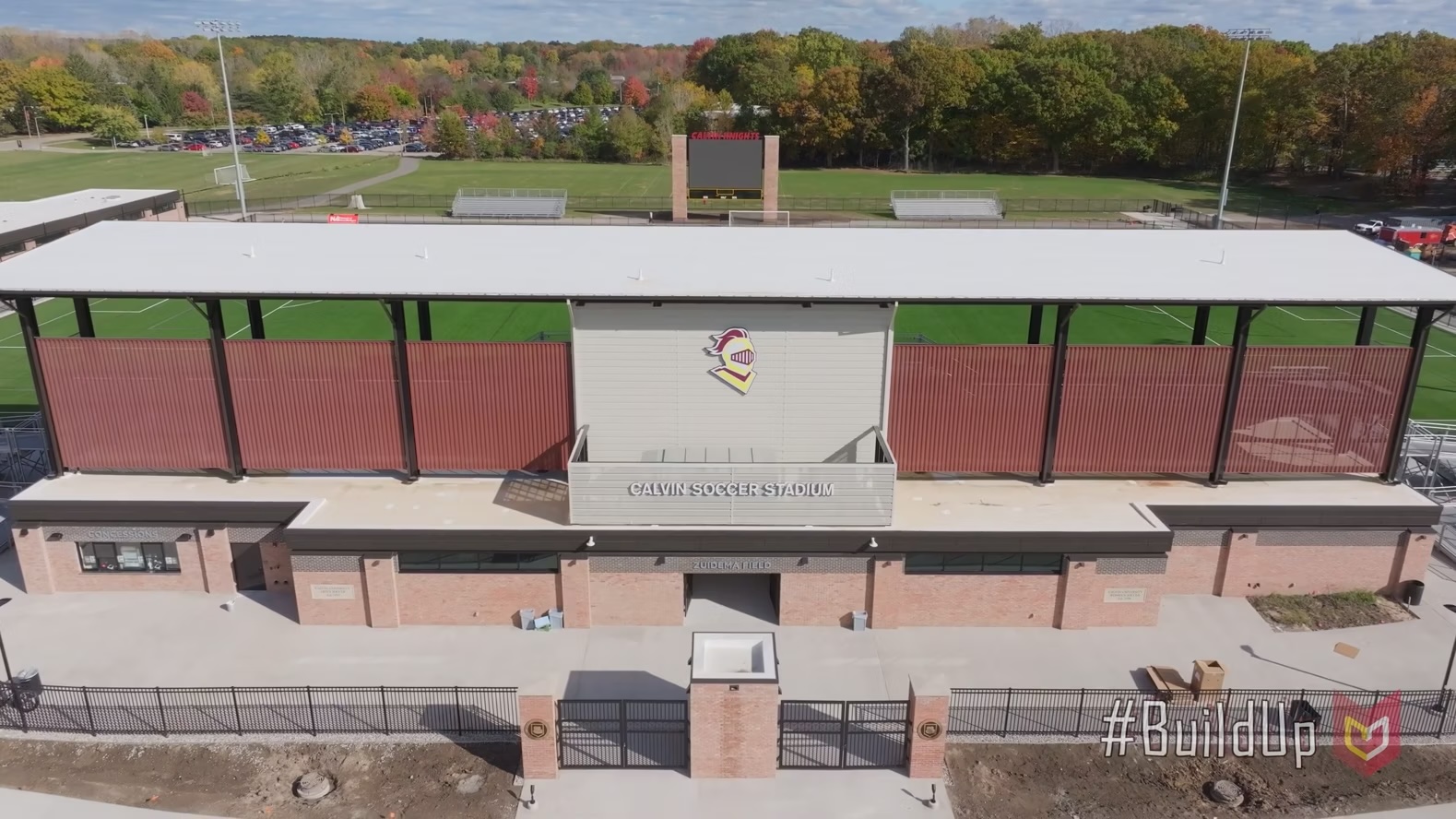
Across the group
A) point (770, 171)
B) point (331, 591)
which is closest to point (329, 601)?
point (331, 591)

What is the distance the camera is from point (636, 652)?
68.7 ft

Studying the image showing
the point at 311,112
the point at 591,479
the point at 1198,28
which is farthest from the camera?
the point at 311,112

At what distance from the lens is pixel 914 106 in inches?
4532

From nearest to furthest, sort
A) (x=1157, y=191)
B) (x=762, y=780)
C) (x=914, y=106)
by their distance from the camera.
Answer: (x=762, y=780) < (x=1157, y=191) < (x=914, y=106)

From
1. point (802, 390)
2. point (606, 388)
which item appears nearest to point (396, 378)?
point (606, 388)

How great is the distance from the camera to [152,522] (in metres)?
22.4

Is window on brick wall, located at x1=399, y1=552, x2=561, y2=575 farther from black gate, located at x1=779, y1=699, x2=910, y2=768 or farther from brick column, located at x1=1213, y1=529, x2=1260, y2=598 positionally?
brick column, located at x1=1213, y1=529, x2=1260, y2=598

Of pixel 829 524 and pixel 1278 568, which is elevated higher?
pixel 829 524

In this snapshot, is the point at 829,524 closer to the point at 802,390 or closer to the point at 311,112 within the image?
the point at 802,390

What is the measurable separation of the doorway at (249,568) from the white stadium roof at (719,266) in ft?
20.3

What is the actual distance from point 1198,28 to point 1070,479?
140m

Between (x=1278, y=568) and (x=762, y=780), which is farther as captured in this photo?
(x=1278, y=568)

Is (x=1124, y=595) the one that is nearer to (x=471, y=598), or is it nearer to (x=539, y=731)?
(x=539, y=731)

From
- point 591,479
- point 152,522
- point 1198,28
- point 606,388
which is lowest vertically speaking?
point 152,522
